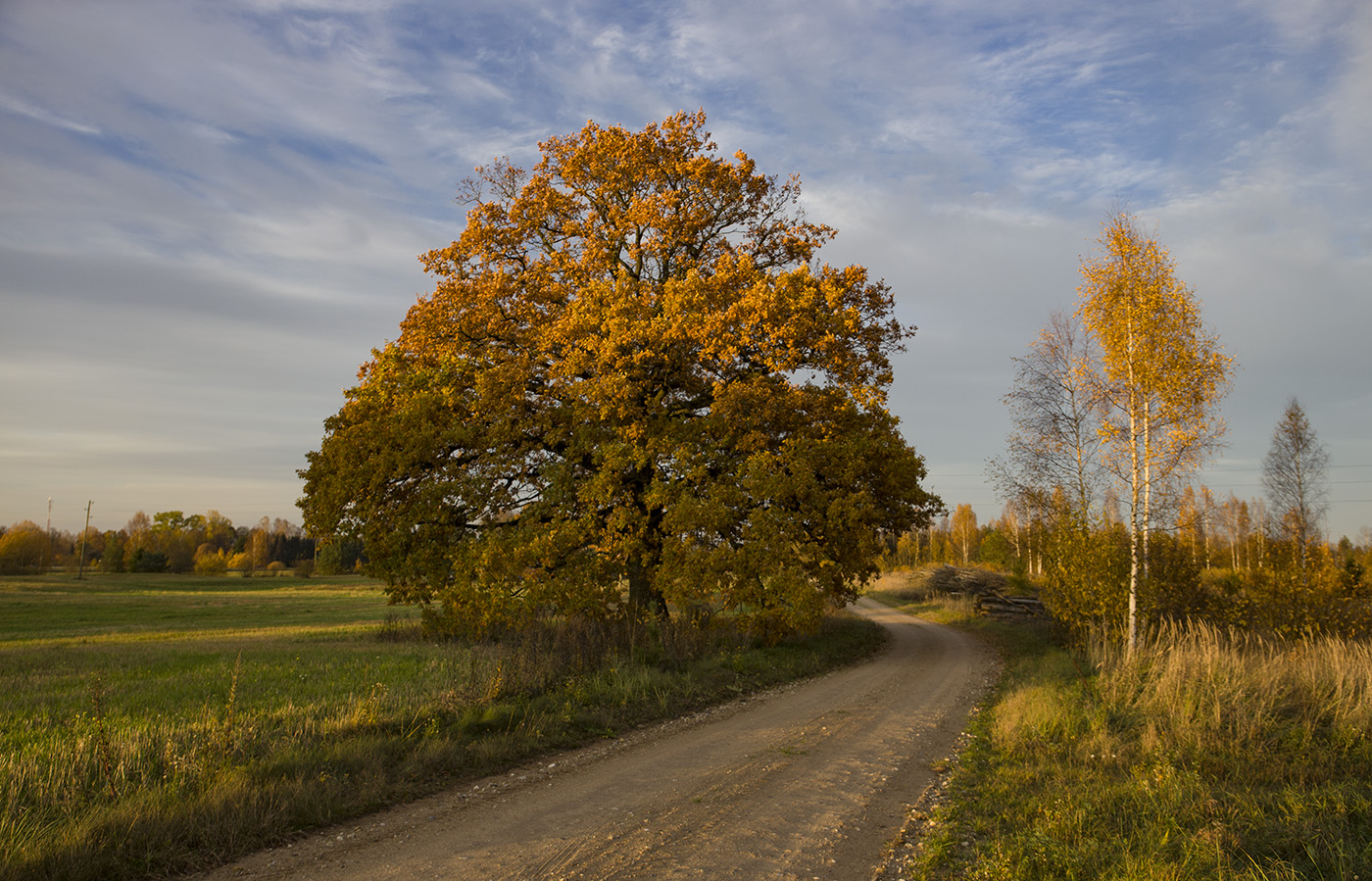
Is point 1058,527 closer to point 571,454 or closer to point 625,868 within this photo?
point 571,454

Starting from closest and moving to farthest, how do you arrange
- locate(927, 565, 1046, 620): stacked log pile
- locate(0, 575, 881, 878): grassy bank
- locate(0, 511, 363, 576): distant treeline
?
locate(0, 575, 881, 878): grassy bank < locate(927, 565, 1046, 620): stacked log pile < locate(0, 511, 363, 576): distant treeline

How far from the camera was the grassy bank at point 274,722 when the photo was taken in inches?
223

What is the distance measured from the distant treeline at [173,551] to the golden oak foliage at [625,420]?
53574 millimetres

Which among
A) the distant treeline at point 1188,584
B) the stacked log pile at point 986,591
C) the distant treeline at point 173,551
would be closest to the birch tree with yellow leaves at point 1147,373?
the distant treeline at point 1188,584

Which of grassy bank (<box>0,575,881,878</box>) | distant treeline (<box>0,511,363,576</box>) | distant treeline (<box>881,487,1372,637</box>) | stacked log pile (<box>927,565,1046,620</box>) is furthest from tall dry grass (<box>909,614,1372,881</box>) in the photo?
distant treeline (<box>0,511,363,576</box>)

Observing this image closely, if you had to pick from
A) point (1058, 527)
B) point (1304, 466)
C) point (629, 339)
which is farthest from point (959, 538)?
point (629, 339)

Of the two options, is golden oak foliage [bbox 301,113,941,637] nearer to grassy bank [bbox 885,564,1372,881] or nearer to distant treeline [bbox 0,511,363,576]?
grassy bank [bbox 885,564,1372,881]

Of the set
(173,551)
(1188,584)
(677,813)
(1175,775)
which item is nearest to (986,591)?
(1188,584)

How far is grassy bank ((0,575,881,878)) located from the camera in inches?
223

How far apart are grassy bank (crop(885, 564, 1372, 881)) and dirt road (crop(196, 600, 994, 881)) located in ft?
2.39

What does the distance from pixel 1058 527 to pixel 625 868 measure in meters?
16.6

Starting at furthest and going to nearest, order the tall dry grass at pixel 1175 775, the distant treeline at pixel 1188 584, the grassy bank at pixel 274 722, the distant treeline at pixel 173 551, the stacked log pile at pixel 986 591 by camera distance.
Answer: the distant treeline at pixel 173 551 → the stacked log pile at pixel 986 591 → the distant treeline at pixel 1188 584 → the grassy bank at pixel 274 722 → the tall dry grass at pixel 1175 775

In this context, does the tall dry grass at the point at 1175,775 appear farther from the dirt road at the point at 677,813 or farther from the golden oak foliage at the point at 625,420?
the golden oak foliage at the point at 625,420

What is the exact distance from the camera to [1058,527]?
18.6 metres
